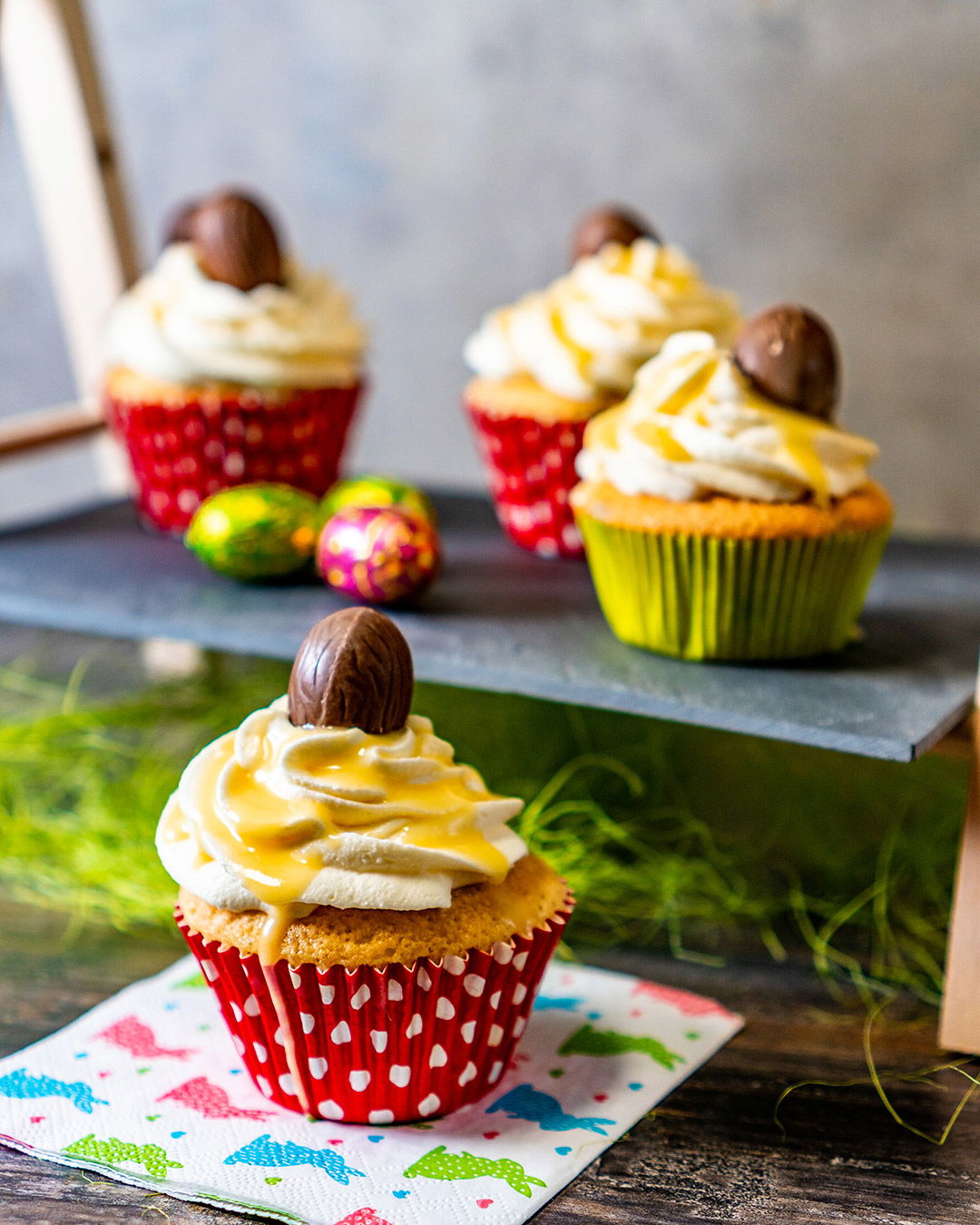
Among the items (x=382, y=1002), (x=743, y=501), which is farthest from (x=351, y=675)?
(x=743, y=501)

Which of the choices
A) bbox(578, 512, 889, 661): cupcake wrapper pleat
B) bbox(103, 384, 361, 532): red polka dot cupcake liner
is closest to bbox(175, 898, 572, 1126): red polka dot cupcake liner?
bbox(578, 512, 889, 661): cupcake wrapper pleat

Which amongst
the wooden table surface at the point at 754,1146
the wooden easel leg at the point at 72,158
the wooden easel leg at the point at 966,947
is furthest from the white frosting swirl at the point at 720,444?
the wooden easel leg at the point at 72,158

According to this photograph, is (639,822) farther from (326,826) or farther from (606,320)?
(326,826)

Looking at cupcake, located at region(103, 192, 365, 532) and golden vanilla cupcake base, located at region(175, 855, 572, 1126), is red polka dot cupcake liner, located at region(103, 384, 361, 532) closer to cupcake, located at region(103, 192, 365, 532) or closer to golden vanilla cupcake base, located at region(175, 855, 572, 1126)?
cupcake, located at region(103, 192, 365, 532)

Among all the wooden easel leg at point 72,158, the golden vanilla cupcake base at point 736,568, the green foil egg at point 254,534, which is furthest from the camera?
the wooden easel leg at point 72,158

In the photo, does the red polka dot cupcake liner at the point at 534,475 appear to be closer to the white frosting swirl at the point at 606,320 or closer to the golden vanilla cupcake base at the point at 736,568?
the white frosting swirl at the point at 606,320

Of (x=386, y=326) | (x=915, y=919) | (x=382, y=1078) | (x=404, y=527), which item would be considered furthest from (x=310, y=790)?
(x=386, y=326)
